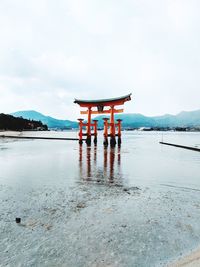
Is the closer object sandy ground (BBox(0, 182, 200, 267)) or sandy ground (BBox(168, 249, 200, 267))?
sandy ground (BBox(168, 249, 200, 267))

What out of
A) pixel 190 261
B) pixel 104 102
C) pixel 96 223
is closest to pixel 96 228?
pixel 96 223

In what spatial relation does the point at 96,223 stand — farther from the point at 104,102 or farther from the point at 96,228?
the point at 104,102

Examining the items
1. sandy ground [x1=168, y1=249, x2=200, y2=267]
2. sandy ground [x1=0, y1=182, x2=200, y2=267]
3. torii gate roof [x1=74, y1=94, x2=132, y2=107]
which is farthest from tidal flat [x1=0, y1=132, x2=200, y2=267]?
torii gate roof [x1=74, y1=94, x2=132, y2=107]

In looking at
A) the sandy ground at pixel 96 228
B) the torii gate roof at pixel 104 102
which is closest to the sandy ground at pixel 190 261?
the sandy ground at pixel 96 228

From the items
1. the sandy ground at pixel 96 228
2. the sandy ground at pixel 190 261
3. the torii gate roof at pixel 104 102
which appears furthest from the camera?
the torii gate roof at pixel 104 102

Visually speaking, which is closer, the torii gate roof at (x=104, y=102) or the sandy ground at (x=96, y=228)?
the sandy ground at (x=96, y=228)

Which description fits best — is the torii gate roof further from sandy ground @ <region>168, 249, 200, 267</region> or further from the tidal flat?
sandy ground @ <region>168, 249, 200, 267</region>

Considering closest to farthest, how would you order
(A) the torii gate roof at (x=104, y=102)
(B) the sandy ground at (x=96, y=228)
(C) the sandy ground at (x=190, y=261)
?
(C) the sandy ground at (x=190, y=261)
(B) the sandy ground at (x=96, y=228)
(A) the torii gate roof at (x=104, y=102)

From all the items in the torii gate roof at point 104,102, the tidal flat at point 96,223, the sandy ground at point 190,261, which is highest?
the torii gate roof at point 104,102

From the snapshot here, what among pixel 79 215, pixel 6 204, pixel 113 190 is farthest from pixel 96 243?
pixel 113 190

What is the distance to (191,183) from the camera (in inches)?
305

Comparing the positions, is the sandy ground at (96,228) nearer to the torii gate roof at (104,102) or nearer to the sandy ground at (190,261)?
the sandy ground at (190,261)

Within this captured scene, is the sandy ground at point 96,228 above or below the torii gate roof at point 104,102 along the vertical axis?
below

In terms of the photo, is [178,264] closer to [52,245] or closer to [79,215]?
[52,245]
